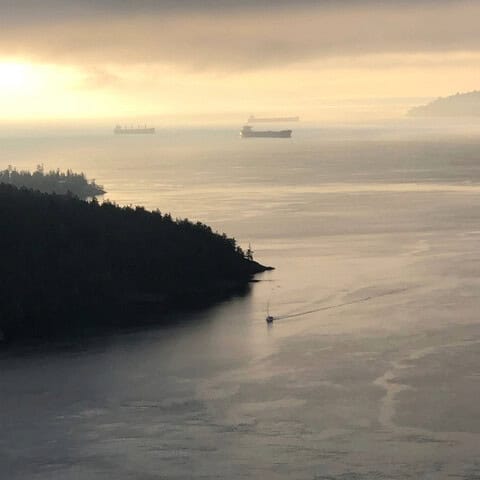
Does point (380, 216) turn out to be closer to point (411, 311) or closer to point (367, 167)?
point (411, 311)

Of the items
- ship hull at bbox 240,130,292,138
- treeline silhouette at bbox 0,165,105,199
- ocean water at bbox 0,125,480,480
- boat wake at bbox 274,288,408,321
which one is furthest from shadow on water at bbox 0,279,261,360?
ship hull at bbox 240,130,292,138

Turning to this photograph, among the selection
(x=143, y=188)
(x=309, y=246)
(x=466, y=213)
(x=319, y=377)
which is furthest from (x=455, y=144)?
(x=319, y=377)

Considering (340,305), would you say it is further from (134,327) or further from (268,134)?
(268,134)

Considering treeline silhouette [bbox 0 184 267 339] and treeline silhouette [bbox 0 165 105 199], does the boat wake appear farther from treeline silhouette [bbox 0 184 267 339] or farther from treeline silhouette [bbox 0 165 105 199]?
treeline silhouette [bbox 0 165 105 199]

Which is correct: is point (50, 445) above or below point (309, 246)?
below

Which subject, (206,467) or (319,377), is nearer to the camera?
(206,467)

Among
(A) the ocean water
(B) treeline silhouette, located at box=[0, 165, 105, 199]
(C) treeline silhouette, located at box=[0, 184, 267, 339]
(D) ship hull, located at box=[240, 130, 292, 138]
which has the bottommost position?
(A) the ocean water

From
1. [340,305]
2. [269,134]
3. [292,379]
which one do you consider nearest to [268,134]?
[269,134]
